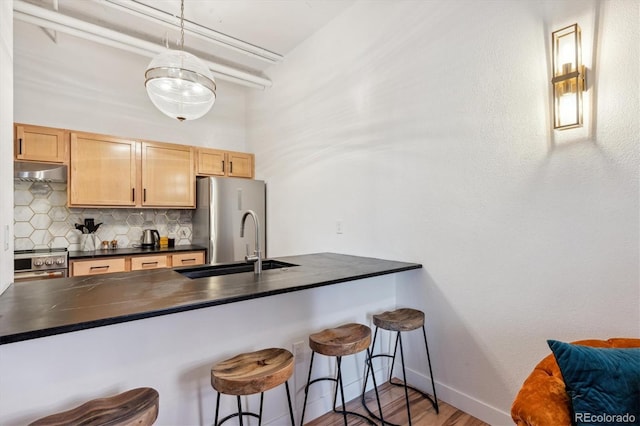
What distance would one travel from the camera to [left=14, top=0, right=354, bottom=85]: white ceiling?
2852mm

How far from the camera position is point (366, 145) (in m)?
2.75

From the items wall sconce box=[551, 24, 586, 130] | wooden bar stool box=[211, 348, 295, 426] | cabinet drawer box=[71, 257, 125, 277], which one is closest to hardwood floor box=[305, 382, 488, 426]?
wooden bar stool box=[211, 348, 295, 426]

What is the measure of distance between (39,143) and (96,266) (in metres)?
1.33

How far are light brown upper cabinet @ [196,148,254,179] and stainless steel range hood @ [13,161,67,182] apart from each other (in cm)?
138

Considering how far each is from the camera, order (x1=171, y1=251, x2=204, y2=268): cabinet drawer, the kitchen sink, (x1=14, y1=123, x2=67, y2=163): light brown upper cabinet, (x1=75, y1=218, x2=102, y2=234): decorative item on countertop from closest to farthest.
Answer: the kitchen sink < (x1=14, y1=123, x2=67, y2=163): light brown upper cabinet < (x1=75, y1=218, x2=102, y2=234): decorative item on countertop < (x1=171, y1=251, x2=204, y2=268): cabinet drawer

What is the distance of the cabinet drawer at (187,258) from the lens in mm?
3662

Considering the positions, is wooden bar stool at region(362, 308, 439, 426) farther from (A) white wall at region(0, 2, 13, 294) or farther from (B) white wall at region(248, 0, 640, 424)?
(A) white wall at region(0, 2, 13, 294)

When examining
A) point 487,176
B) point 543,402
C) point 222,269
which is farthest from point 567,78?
point 222,269

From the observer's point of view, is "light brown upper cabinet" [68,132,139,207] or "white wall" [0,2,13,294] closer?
"white wall" [0,2,13,294]

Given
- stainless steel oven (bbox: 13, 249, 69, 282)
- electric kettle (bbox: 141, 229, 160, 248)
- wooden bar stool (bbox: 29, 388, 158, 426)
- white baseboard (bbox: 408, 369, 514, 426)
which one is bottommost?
white baseboard (bbox: 408, 369, 514, 426)

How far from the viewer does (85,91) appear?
3.58 m

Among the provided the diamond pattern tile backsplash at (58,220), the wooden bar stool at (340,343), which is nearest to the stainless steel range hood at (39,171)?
the diamond pattern tile backsplash at (58,220)

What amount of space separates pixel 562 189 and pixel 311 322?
1.61 m

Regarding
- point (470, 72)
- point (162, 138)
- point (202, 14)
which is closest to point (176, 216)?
point (162, 138)
